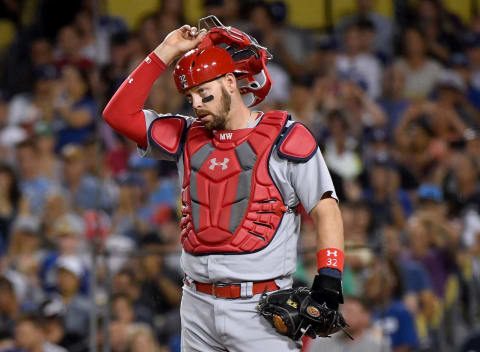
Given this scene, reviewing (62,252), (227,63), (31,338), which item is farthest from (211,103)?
(62,252)

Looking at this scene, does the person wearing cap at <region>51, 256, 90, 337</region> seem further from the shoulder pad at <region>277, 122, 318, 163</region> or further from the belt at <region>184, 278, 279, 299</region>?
the shoulder pad at <region>277, 122, 318, 163</region>

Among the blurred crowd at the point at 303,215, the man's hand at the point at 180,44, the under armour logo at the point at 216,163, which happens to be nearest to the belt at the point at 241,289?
the under armour logo at the point at 216,163

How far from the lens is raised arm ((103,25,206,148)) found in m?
3.50

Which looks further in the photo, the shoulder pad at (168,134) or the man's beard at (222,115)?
the shoulder pad at (168,134)

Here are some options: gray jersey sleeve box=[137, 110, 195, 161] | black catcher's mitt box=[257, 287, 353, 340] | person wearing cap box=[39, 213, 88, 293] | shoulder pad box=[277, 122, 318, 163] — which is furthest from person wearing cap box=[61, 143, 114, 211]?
black catcher's mitt box=[257, 287, 353, 340]

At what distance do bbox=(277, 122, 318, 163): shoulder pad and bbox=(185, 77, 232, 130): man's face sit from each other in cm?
24

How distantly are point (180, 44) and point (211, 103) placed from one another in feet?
0.95

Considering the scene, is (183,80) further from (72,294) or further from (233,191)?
(72,294)

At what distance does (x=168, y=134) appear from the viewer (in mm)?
3541

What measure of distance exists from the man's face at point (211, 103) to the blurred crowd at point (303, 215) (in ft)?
7.04

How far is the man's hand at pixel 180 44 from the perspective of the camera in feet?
11.5

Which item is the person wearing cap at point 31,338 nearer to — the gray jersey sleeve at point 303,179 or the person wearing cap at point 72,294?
the person wearing cap at point 72,294

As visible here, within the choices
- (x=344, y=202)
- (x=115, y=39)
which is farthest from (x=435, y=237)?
(x=115, y=39)

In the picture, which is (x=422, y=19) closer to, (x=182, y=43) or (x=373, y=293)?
(x=373, y=293)
